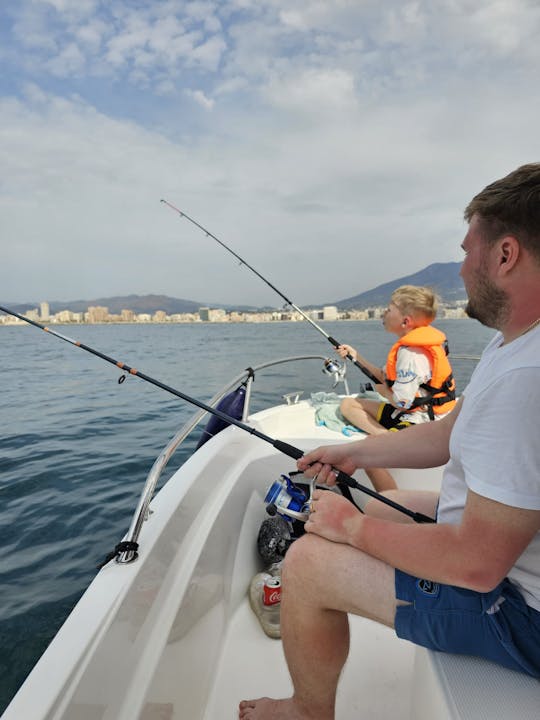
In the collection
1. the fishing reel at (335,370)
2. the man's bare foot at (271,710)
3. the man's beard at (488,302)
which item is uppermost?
the man's beard at (488,302)

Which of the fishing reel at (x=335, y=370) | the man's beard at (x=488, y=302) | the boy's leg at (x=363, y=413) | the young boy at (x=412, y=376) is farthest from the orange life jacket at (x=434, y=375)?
the man's beard at (x=488, y=302)

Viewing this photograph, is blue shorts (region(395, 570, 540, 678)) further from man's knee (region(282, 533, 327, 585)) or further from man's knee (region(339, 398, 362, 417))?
man's knee (region(339, 398, 362, 417))

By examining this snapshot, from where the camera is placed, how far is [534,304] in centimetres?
102

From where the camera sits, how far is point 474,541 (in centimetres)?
93

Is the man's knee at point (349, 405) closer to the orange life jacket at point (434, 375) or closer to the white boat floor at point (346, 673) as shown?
the orange life jacket at point (434, 375)

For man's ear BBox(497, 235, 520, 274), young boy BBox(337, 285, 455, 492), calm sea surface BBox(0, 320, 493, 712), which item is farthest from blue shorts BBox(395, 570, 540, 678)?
young boy BBox(337, 285, 455, 492)

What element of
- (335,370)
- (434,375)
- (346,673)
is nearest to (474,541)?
(346,673)

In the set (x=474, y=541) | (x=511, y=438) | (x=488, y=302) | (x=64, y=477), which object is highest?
(x=488, y=302)

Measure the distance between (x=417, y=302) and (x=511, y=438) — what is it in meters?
2.66

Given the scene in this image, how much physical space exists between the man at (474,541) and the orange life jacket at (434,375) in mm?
1952

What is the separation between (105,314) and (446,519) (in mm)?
41971

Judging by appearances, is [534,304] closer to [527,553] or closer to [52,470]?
[527,553]

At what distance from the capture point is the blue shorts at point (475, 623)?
990mm

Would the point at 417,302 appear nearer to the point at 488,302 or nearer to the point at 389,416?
the point at 389,416
